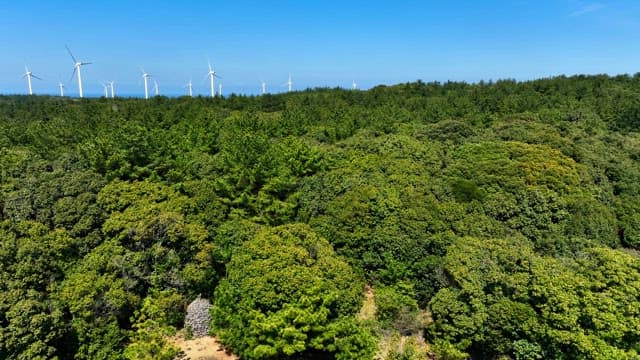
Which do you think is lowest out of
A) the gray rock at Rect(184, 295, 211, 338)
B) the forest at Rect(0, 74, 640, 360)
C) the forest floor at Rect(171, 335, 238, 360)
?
the forest floor at Rect(171, 335, 238, 360)

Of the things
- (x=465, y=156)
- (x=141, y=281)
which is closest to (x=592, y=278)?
(x=465, y=156)

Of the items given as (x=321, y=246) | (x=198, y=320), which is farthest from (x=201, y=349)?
(x=321, y=246)

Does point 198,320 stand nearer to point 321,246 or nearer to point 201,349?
point 201,349

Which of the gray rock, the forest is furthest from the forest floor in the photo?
the forest

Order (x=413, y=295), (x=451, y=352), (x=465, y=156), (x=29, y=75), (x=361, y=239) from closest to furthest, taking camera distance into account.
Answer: (x=451, y=352) < (x=413, y=295) < (x=361, y=239) < (x=465, y=156) < (x=29, y=75)

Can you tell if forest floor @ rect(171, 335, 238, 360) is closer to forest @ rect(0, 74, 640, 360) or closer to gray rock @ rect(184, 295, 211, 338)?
gray rock @ rect(184, 295, 211, 338)

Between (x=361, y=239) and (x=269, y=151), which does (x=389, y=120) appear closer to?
(x=269, y=151)

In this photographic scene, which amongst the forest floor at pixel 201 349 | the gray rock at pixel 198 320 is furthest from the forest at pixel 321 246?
the forest floor at pixel 201 349
